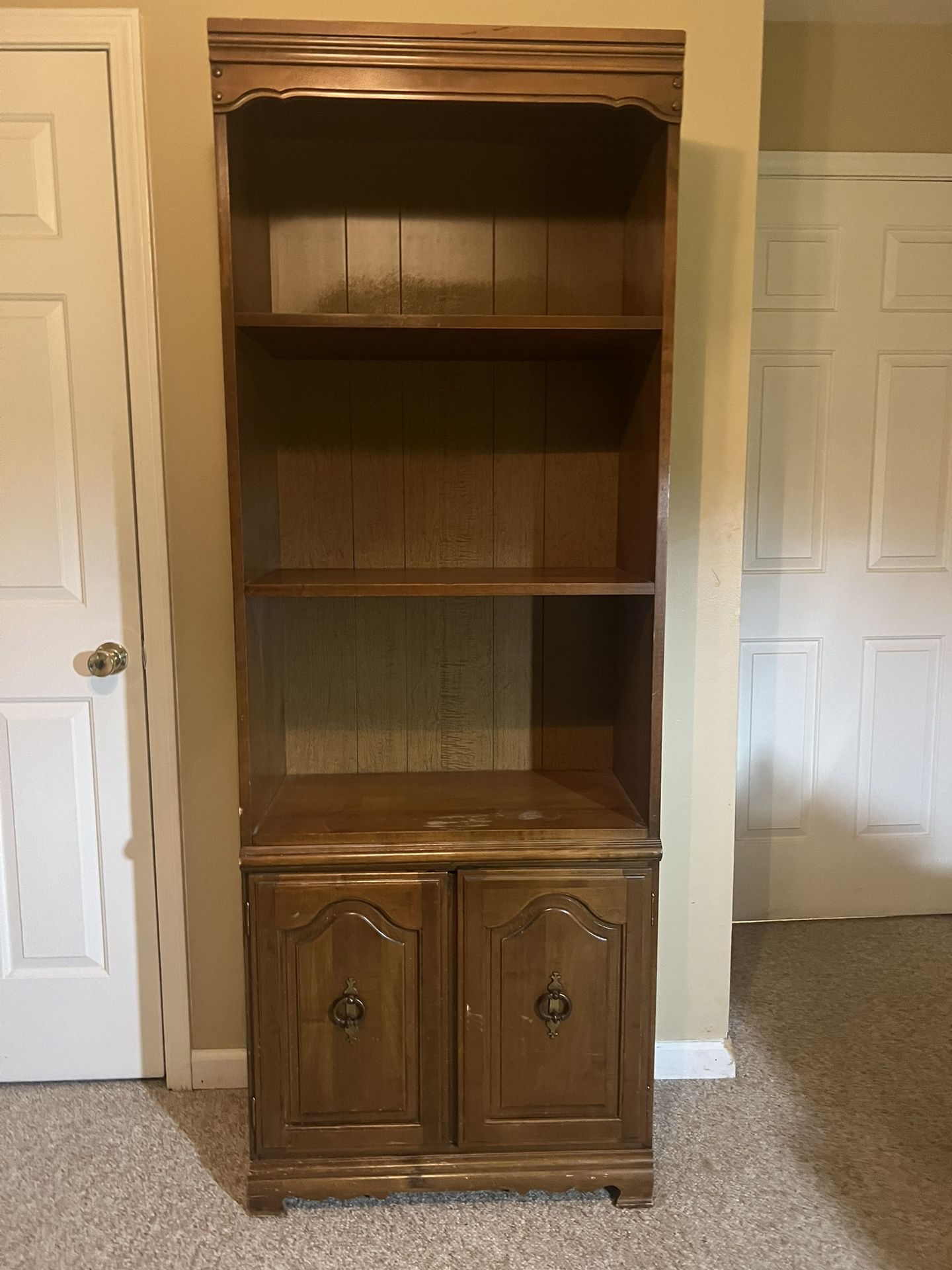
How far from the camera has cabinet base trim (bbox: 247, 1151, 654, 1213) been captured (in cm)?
164

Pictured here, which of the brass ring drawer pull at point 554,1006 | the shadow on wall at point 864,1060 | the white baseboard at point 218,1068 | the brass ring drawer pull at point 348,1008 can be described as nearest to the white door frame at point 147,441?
the white baseboard at point 218,1068

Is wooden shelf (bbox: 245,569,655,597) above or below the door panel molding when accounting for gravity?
below

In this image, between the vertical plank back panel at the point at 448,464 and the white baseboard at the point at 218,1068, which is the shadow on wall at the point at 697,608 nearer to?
the vertical plank back panel at the point at 448,464

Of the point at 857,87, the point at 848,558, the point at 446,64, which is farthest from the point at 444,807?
the point at 857,87

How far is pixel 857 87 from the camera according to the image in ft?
7.98

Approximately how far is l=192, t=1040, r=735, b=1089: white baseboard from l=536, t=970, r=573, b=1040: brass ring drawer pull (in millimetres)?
528

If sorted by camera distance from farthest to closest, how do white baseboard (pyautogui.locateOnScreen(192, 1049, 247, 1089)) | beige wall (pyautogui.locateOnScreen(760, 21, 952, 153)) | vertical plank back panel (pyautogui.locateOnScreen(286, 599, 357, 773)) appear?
beige wall (pyautogui.locateOnScreen(760, 21, 952, 153)), white baseboard (pyautogui.locateOnScreen(192, 1049, 247, 1089)), vertical plank back panel (pyautogui.locateOnScreen(286, 599, 357, 773))

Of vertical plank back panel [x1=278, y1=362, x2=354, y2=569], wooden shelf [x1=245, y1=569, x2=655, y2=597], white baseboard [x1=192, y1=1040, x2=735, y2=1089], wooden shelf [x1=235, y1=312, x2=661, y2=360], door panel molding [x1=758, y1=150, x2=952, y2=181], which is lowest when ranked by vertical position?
white baseboard [x1=192, y1=1040, x2=735, y2=1089]

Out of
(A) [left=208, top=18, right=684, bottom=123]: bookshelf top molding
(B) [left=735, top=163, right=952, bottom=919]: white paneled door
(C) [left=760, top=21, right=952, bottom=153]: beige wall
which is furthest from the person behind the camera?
(B) [left=735, top=163, right=952, bottom=919]: white paneled door

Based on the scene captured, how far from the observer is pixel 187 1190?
1.71 meters

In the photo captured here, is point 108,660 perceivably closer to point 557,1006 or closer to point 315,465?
point 315,465

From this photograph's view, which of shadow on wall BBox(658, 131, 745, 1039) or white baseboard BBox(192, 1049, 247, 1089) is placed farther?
white baseboard BBox(192, 1049, 247, 1089)

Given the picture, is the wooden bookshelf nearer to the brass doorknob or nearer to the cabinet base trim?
the cabinet base trim

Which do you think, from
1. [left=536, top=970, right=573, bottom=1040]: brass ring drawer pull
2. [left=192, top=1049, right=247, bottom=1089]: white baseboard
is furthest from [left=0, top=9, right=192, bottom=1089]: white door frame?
[left=536, top=970, right=573, bottom=1040]: brass ring drawer pull
